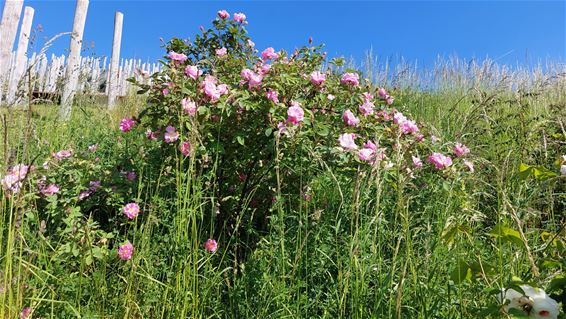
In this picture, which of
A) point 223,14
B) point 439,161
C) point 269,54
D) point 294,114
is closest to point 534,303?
point 439,161

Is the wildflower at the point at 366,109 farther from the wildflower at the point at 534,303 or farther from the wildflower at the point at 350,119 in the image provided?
the wildflower at the point at 534,303

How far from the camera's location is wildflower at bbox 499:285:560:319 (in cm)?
86

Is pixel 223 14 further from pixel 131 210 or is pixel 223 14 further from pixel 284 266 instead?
pixel 284 266

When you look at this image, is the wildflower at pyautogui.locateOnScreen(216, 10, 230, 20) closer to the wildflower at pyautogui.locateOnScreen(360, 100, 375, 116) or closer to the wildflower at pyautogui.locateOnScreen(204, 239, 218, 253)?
the wildflower at pyautogui.locateOnScreen(360, 100, 375, 116)

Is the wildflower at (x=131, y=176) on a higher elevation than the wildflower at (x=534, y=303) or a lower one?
higher

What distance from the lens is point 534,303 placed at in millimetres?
872

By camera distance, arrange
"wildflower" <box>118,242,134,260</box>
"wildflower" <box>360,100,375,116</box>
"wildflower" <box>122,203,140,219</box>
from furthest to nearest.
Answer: "wildflower" <box>360,100,375,116</box> → "wildflower" <box>122,203,140,219</box> → "wildflower" <box>118,242,134,260</box>

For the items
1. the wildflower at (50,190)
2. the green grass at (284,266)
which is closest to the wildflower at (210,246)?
the green grass at (284,266)

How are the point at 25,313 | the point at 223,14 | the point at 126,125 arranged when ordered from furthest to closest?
the point at 223,14 → the point at 126,125 → the point at 25,313

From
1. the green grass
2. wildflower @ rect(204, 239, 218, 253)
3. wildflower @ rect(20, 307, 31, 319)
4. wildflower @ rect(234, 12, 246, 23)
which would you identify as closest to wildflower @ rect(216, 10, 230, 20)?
wildflower @ rect(234, 12, 246, 23)

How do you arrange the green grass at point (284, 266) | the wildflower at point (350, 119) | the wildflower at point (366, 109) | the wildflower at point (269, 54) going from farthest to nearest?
1. the wildflower at point (269, 54)
2. the wildflower at point (366, 109)
3. the wildflower at point (350, 119)
4. the green grass at point (284, 266)

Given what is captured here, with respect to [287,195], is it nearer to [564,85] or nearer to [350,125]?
[350,125]

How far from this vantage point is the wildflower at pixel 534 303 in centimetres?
86

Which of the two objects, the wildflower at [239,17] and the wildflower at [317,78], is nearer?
the wildflower at [317,78]
